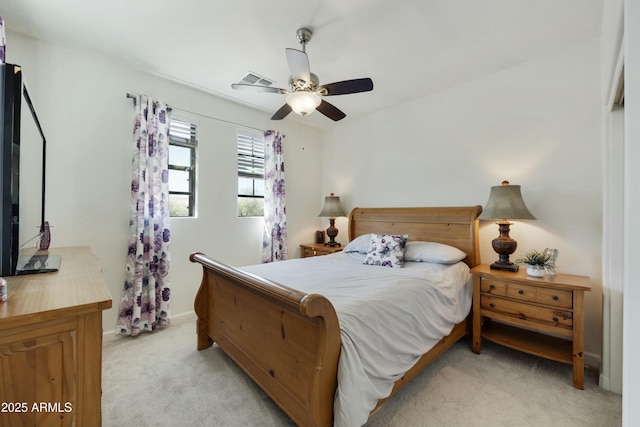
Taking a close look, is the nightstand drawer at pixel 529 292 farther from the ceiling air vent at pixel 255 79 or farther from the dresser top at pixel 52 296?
the ceiling air vent at pixel 255 79

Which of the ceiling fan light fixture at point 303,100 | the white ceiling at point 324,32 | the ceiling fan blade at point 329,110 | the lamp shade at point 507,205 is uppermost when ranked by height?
the white ceiling at point 324,32

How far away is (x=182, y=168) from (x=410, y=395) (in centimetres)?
323

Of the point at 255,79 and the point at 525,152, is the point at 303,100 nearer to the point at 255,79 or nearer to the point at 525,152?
the point at 255,79

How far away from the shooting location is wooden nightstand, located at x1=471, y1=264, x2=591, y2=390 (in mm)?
1959

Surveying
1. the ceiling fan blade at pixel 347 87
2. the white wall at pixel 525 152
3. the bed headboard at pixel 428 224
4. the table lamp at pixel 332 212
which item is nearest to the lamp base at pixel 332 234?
the table lamp at pixel 332 212

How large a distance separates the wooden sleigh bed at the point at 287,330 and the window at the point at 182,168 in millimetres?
1142

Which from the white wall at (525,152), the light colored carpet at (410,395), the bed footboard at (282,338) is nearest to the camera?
the bed footboard at (282,338)

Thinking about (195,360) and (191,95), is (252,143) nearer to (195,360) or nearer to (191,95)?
(191,95)

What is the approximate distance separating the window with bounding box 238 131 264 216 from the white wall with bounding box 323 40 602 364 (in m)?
1.78

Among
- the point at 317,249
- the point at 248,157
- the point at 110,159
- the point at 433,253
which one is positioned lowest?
the point at 317,249

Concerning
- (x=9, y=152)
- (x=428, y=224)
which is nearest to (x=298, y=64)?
(x=9, y=152)

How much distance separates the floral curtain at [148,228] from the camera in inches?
106

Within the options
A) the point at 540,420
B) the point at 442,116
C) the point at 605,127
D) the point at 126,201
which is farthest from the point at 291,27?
the point at 540,420

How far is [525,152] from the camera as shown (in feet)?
8.59
